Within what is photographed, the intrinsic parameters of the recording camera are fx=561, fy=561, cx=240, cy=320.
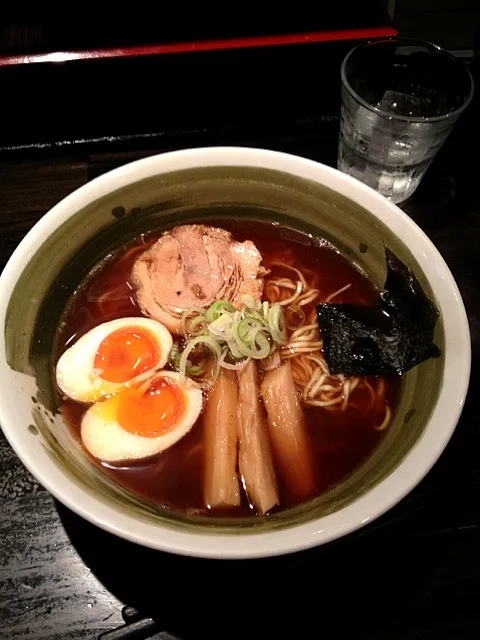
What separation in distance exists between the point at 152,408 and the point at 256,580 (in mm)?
604

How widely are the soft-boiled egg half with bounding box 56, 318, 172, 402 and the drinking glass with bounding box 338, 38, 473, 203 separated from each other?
3.89 feet

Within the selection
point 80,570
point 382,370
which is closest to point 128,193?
point 382,370

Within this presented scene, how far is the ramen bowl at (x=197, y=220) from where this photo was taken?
4.32 ft

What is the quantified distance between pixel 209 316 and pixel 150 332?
0.72ft

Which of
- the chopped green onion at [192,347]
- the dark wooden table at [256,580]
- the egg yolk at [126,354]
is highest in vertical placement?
the chopped green onion at [192,347]

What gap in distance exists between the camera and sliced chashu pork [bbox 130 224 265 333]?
2139 mm

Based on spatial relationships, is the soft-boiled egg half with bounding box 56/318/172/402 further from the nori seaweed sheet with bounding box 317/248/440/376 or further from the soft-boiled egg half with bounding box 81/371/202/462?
the nori seaweed sheet with bounding box 317/248/440/376

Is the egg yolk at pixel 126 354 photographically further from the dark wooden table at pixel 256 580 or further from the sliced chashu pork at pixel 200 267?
the dark wooden table at pixel 256 580

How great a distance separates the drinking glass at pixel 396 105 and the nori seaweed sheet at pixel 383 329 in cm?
66

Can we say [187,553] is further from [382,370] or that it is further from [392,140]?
[392,140]

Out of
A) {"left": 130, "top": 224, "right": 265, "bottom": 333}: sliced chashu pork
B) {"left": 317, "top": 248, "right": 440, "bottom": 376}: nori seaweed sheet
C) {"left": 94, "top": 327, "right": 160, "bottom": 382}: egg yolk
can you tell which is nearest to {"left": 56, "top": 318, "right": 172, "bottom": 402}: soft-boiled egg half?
{"left": 94, "top": 327, "right": 160, "bottom": 382}: egg yolk

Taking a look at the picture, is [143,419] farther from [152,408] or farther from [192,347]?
[192,347]

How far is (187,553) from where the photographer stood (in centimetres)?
126

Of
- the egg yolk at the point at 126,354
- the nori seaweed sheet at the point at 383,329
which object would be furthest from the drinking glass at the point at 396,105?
the egg yolk at the point at 126,354
